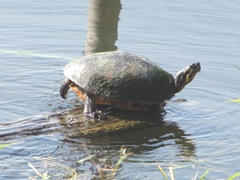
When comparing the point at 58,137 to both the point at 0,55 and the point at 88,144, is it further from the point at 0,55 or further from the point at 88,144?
the point at 0,55

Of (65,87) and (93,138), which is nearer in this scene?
(93,138)

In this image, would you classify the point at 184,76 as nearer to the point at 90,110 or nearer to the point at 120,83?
the point at 120,83

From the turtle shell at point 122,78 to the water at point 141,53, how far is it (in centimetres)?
32

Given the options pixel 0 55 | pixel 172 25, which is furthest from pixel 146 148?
pixel 172 25

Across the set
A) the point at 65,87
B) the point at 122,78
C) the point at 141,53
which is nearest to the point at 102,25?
the point at 141,53

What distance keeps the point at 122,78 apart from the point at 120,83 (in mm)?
51

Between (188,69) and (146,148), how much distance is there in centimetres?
129

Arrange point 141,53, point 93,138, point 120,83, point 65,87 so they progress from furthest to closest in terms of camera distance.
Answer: point 141,53 → point 65,87 → point 120,83 → point 93,138

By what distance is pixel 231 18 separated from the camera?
9953mm

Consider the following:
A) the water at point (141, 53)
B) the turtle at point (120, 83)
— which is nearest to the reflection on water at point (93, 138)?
the water at point (141, 53)

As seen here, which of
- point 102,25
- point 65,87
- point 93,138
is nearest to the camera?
point 93,138

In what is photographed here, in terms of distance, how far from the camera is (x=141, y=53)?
8664 mm

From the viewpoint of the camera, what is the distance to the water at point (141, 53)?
5.70 m

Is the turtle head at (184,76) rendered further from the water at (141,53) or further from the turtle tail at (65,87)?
the turtle tail at (65,87)
